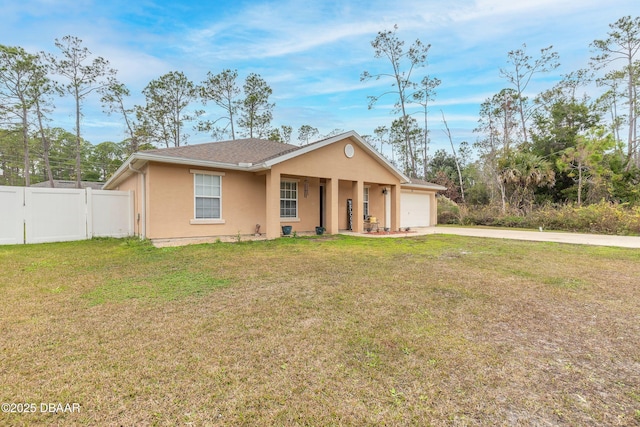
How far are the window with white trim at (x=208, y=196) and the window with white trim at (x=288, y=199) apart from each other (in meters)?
2.72

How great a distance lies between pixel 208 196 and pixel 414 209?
13.0m

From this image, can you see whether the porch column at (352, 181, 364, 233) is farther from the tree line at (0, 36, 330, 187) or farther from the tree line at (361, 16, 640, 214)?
the tree line at (0, 36, 330, 187)

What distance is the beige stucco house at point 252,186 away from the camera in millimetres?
10156

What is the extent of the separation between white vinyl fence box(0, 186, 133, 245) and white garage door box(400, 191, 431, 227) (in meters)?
14.3

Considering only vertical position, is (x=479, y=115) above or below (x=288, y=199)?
above

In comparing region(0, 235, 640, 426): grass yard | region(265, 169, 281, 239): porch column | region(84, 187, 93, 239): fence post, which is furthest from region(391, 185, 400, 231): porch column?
region(84, 187, 93, 239): fence post

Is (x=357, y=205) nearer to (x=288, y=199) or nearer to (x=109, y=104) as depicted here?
(x=288, y=199)

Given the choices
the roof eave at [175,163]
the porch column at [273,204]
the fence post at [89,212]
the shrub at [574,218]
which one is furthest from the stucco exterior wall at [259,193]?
the shrub at [574,218]

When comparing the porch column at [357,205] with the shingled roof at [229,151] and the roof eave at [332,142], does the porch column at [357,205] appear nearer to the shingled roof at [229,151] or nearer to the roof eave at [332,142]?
the roof eave at [332,142]

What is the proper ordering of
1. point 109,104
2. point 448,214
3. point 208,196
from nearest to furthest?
point 208,196
point 448,214
point 109,104

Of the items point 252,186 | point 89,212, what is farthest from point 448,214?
point 89,212

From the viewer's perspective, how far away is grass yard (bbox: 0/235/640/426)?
2.08 metres

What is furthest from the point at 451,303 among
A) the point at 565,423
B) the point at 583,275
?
the point at 583,275

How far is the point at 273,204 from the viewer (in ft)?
37.0
